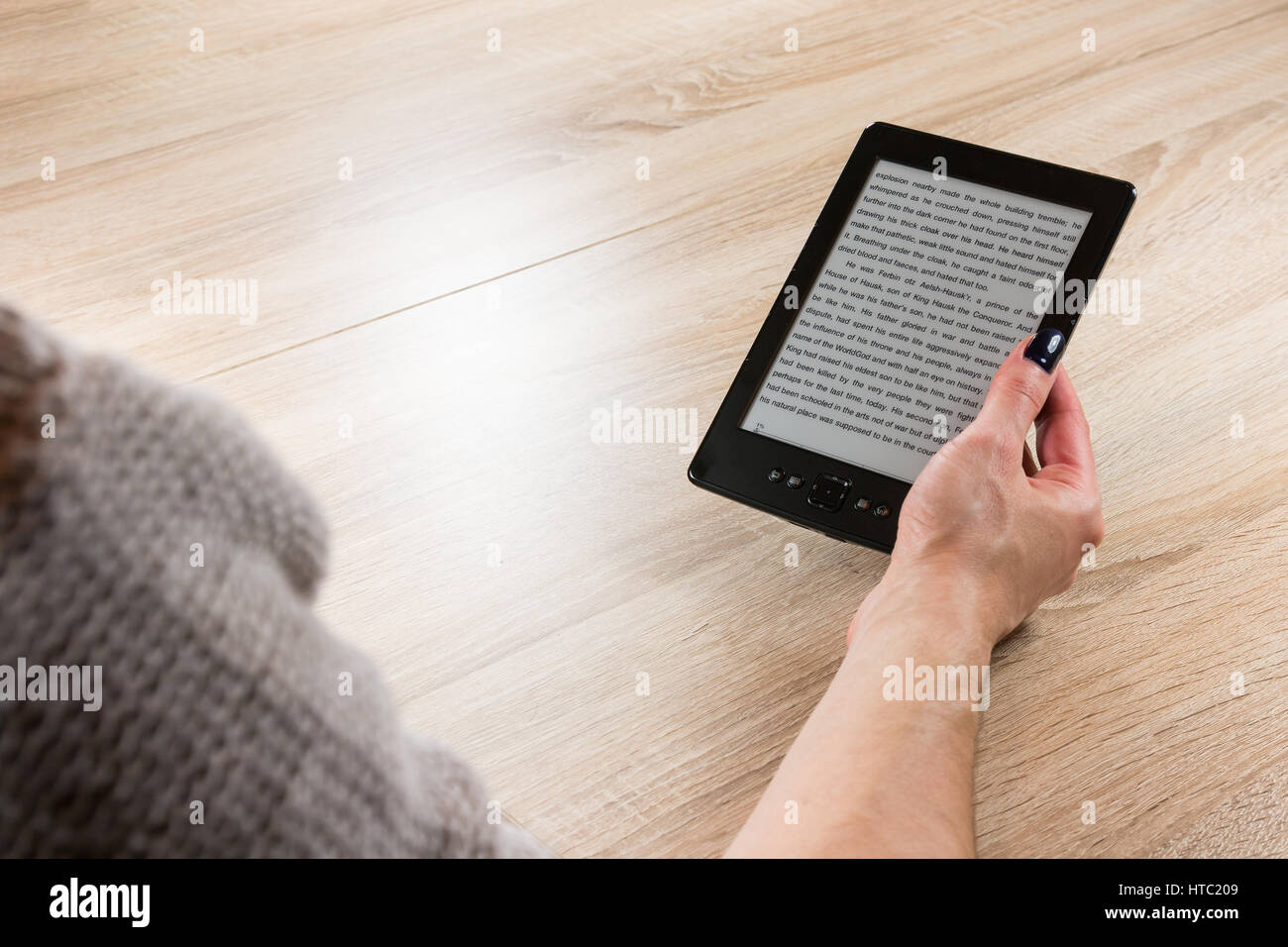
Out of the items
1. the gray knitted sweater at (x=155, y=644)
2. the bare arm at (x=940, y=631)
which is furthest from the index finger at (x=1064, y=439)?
the gray knitted sweater at (x=155, y=644)

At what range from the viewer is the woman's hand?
1.97 feet

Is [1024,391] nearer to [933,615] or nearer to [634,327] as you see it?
[933,615]

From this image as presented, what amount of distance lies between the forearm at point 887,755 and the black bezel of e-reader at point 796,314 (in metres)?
0.07

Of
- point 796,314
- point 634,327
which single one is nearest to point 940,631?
point 796,314

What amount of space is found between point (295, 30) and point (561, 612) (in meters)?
0.76

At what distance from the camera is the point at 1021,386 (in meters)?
0.62

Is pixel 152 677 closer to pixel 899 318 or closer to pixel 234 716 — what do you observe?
pixel 234 716

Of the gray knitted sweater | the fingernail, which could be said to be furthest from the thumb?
the gray knitted sweater

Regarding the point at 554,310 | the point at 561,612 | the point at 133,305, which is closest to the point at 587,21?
the point at 554,310

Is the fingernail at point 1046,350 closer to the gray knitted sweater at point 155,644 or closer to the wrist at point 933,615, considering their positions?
the wrist at point 933,615

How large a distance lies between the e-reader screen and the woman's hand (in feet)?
0.11

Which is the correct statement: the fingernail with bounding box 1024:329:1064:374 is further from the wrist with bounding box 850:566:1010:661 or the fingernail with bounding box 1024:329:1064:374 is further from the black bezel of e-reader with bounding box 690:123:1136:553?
the wrist with bounding box 850:566:1010:661

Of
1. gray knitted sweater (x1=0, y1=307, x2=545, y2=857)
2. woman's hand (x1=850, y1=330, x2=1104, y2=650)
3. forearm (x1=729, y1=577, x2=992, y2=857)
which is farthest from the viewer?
woman's hand (x1=850, y1=330, x2=1104, y2=650)

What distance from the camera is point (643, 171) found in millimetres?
949
